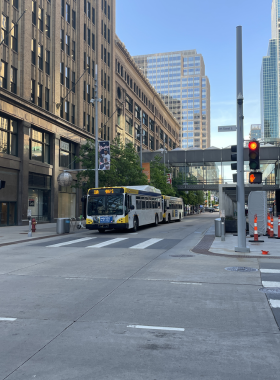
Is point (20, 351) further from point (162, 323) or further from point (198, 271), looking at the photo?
point (198, 271)

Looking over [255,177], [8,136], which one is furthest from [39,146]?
[255,177]

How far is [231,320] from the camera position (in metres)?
5.88

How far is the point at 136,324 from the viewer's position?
5645 millimetres

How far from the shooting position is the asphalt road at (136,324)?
4.13m

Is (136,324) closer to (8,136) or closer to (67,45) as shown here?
(8,136)

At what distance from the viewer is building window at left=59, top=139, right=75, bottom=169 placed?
3909 cm

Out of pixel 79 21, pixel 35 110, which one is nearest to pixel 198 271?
pixel 35 110

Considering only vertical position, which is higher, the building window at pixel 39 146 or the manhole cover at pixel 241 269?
the building window at pixel 39 146

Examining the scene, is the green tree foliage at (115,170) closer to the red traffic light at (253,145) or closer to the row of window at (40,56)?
the row of window at (40,56)

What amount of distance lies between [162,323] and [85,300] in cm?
190

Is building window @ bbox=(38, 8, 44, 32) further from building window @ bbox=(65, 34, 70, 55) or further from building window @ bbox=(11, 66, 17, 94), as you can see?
building window @ bbox=(11, 66, 17, 94)

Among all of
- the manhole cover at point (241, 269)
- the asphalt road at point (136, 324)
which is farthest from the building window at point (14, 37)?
the manhole cover at point (241, 269)

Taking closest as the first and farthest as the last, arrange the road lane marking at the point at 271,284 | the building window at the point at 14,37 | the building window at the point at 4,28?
the road lane marking at the point at 271,284, the building window at the point at 4,28, the building window at the point at 14,37

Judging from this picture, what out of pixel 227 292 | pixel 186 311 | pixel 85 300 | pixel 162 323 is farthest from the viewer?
pixel 227 292
